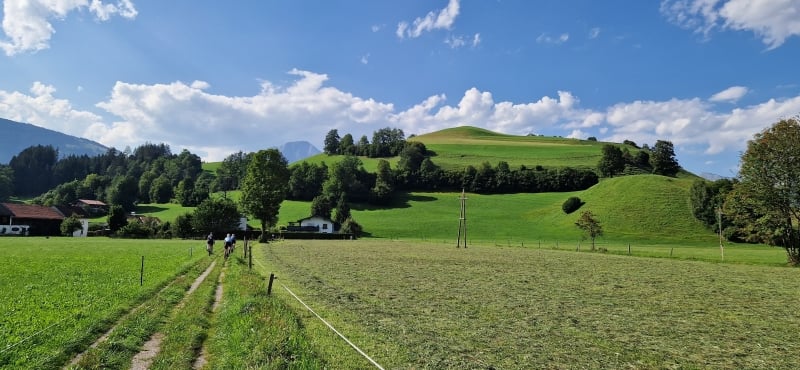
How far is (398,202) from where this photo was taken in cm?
13150

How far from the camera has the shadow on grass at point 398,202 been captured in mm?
126062

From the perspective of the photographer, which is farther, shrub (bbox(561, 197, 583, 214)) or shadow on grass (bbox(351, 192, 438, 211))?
shadow on grass (bbox(351, 192, 438, 211))

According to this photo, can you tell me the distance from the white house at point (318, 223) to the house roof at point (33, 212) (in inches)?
2332

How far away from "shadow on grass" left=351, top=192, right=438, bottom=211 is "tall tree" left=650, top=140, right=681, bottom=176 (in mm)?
71435

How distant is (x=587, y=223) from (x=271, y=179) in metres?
52.3

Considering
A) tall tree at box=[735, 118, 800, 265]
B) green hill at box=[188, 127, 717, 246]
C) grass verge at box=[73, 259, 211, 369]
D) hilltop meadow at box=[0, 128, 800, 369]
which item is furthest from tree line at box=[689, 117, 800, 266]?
grass verge at box=[73, 259, 211, 369]

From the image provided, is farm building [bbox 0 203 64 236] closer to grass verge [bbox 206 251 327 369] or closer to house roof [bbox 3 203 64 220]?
house roof [bbox 3 203 64 220]

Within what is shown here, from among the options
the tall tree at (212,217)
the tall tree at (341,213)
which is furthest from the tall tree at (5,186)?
the tall tree at (341,213)

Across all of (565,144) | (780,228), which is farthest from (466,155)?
(780,228)

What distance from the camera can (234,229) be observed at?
3716 inches

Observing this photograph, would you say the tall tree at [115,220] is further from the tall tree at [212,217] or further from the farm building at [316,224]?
the farm building at [316,224]

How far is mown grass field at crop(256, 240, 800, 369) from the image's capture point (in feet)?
34.4

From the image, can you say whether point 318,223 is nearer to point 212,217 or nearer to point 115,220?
point 212,217

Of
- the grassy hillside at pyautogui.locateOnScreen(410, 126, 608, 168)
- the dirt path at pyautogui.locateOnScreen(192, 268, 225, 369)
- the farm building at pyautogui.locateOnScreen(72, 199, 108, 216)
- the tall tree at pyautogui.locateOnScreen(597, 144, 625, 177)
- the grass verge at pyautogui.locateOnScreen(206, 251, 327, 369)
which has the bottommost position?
the dirt path at pyautogui.locateOnScreen(192, 268, 225, 369)
